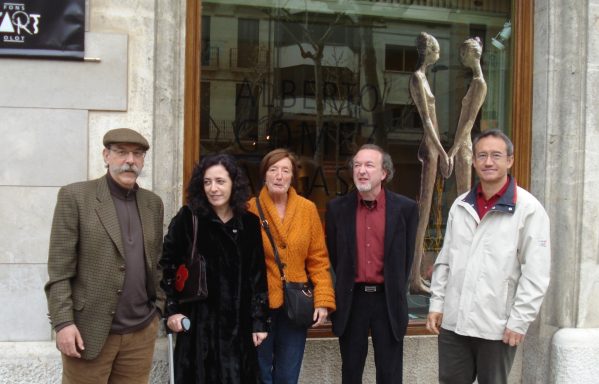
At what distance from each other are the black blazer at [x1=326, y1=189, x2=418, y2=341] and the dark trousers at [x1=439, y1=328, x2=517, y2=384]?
0.37 metres

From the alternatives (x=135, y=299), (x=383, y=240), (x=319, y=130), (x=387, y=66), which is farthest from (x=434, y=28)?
(x=135, y=299)

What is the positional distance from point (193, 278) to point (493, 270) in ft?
5.18

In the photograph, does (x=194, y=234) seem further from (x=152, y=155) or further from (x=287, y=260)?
(x=152, y=155)

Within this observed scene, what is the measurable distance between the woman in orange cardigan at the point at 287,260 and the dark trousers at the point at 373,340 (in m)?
0.18

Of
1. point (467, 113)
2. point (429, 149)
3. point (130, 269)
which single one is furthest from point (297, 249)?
point (467, 113)

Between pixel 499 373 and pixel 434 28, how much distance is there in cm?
Result: 323

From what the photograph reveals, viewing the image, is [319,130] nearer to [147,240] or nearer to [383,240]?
[383,240]

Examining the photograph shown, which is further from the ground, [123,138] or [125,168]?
[123,138]

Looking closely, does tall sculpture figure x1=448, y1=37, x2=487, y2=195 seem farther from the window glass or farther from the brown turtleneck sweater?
the brown turtleneck sweater

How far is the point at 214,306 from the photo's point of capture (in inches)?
136

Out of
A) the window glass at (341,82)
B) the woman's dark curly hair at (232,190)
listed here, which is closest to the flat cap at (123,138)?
the woman's dark curly hair at (232,190)

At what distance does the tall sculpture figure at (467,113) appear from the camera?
557 cm

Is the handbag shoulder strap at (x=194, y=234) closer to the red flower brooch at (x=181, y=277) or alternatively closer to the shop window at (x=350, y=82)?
the red flower brooch at (x=181, y=277)

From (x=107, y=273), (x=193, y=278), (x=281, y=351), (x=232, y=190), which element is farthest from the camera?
(x=281, y=351)
